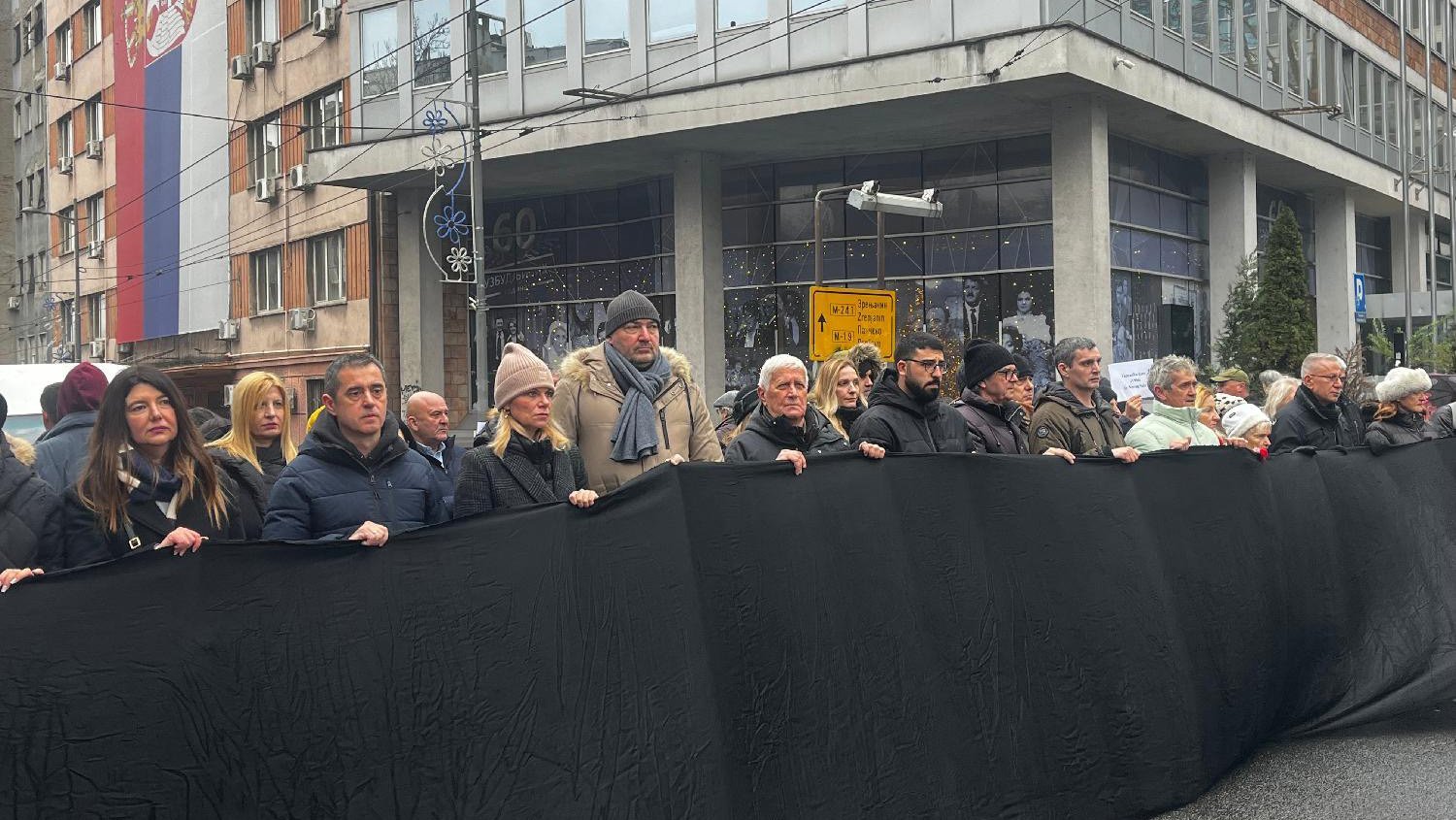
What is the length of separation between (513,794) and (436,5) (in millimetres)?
28246

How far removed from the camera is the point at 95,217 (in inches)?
2056

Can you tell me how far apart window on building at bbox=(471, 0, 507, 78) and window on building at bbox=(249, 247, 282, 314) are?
11808 millimetres

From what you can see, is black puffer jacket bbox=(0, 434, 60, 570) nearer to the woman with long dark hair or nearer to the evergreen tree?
the woman with long dark hair

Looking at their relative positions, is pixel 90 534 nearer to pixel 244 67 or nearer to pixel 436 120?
pixel 436 120

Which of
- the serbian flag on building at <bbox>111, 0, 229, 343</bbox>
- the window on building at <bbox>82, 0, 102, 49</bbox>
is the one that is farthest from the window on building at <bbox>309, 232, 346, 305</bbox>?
the window on building at <bbox>82, 0, 102, 49</bbox>

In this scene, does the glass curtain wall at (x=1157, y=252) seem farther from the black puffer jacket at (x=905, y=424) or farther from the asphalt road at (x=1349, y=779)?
the black puffer jacket at (x=905, y=424)

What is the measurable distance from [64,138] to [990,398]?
181ft

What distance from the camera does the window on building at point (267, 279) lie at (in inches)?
1542

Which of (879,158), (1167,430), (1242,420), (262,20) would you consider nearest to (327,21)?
(262,20)

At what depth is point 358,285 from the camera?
35.1 meters

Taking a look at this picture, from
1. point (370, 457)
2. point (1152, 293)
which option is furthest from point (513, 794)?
point (1152, 293)

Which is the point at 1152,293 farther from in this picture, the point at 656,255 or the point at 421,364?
the point at 421,364

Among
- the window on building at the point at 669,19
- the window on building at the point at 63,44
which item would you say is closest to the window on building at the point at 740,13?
the window on building at the point at 669,19

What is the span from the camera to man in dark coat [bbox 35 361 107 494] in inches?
244
